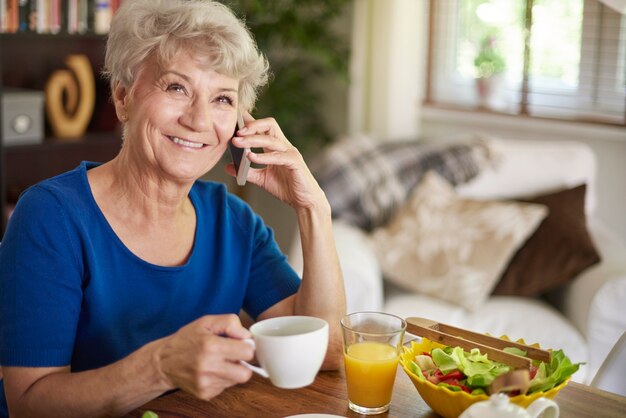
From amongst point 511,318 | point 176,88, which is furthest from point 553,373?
point 511,318

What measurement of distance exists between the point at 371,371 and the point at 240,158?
51cm

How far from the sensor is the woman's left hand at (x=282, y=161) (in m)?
1.52

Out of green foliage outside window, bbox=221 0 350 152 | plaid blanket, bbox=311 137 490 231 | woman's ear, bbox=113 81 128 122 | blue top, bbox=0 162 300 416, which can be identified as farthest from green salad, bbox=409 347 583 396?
green foliage outside window, bbox=221 0 350 152

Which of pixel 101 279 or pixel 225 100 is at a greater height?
pixel 225 100

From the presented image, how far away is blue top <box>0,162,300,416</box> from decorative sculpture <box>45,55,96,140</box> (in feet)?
6.69

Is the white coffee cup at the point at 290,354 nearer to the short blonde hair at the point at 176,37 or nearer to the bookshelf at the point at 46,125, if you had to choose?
the short blonde hair at the point at 176,37

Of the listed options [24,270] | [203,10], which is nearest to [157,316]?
[24,270]

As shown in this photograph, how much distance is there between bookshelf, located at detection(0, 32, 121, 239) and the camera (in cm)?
359

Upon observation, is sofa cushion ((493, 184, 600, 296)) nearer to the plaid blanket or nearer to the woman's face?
the plaid blanket

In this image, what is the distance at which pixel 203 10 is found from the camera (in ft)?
4.96

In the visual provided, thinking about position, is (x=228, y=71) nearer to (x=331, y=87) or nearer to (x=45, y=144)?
(x=45, y=144)

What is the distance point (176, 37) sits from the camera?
58.6 inches

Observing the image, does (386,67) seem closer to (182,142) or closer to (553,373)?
(182,142)

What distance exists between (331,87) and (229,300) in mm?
2649
